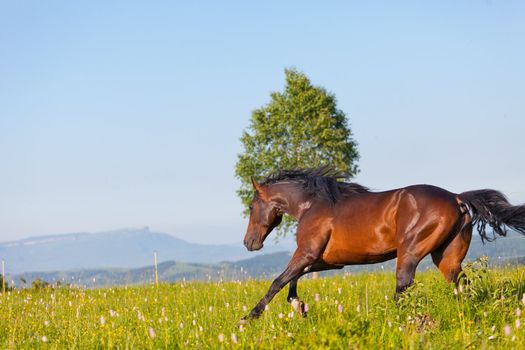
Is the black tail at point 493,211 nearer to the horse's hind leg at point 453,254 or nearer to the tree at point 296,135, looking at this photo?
the horse's hind leg at point 453,254

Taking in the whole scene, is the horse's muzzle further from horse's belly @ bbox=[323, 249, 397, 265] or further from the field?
horse's belly @ bbox=[323, 249, 397, 265]

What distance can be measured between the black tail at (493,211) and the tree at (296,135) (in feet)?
76.8

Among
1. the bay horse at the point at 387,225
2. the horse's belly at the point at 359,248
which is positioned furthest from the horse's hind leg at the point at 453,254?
the horse's belly at the point at 359,248

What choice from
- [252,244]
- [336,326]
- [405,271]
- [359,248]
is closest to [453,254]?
[405,271]

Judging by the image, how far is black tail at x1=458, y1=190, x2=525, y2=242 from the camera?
983 cm

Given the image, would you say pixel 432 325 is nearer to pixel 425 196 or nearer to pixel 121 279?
pixel 425 196

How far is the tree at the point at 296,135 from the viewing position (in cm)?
3444

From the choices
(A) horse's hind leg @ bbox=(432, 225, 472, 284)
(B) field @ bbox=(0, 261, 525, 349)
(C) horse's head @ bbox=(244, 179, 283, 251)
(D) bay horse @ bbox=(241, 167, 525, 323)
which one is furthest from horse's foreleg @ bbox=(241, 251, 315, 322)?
(A) horse's hind leg @ bbox=(432, 225, 472, 284)

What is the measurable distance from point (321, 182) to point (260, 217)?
1333 mm

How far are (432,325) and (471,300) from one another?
1.54 metres

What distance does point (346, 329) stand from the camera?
20.6ft

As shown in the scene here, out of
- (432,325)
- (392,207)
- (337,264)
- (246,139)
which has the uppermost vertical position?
(246,139)

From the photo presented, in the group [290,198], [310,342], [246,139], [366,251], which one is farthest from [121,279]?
[246,139]

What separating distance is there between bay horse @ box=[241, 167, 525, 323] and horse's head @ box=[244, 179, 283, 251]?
47cm
